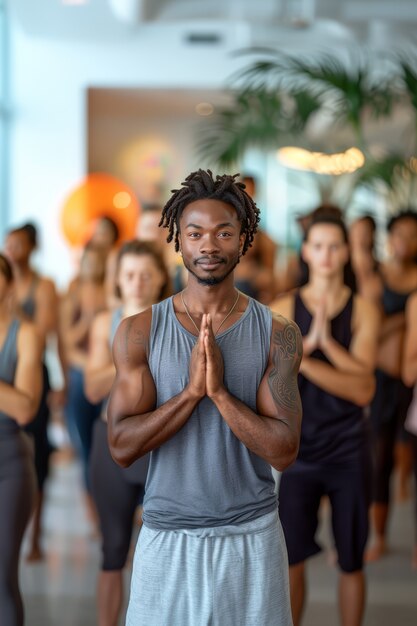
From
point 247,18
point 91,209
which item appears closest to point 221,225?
point 91,209

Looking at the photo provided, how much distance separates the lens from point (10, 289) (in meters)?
3.26

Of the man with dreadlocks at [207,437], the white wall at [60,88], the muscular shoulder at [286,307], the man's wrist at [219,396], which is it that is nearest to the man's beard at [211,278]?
the man with dreadlocks at [207,437]

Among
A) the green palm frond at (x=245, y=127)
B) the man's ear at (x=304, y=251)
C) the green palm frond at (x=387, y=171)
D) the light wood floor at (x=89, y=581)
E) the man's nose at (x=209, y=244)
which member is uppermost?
the green palm frond at (x=245, y=127)

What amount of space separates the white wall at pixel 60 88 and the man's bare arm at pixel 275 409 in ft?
28.5

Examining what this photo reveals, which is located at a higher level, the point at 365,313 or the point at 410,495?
the point at 365,313

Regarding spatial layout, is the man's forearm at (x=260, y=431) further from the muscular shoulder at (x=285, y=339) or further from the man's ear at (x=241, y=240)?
the man's ear at (x=241, y=240)

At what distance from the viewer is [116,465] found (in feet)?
11.0

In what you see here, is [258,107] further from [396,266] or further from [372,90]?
[396,266]

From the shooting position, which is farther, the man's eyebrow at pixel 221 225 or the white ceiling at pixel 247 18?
the white ceiling at pixel 247 18

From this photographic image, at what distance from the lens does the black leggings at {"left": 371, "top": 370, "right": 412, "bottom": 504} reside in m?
5.22

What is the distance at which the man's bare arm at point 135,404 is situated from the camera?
2082mm

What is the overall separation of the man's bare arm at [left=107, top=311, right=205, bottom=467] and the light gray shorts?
8.6 inches

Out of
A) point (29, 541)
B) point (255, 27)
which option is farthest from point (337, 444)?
point (255, 27)

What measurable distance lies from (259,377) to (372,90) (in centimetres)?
412
